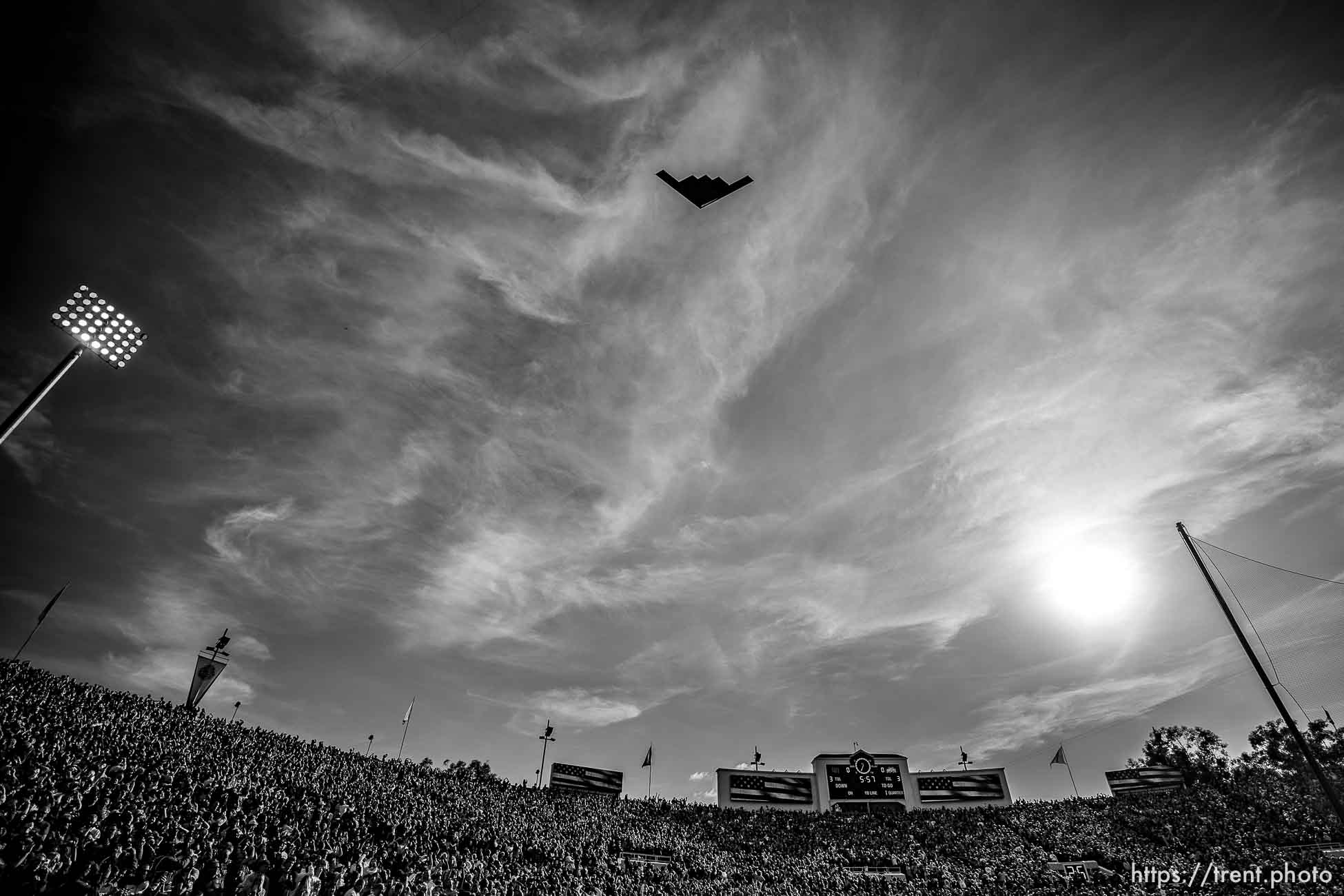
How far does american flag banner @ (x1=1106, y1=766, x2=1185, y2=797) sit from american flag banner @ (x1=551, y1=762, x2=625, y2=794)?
45.4 meters

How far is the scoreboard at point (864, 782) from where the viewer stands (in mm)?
48500

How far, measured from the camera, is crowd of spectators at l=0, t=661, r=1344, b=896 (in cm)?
1277

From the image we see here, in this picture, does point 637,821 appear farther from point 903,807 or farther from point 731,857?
point 903,807

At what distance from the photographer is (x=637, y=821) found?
3953 cm

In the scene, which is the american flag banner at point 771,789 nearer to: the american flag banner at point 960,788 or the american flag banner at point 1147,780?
the american flag banner at point 960,788

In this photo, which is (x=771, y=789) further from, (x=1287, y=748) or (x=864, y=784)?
(x=1287, y=748)

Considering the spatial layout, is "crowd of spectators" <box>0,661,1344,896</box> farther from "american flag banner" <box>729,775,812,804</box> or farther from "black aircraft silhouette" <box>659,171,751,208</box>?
"black aircraft silhouette" <box>659,171,751,208</box>

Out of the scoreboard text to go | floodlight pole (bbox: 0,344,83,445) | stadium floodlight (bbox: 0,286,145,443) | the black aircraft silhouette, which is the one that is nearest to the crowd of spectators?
the scoreboard text to go

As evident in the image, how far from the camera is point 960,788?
163ft

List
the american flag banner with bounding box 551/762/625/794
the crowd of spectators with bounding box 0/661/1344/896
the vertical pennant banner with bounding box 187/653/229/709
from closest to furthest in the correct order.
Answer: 1. the crowd of spectators with bounding box 0/661/1344/896
2. the vertical pennant banner with bounding box 187/653/229/709
3. the american flag banner with bounding box 551/762/625/794

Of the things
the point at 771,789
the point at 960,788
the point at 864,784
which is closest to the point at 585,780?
the point at 771,789

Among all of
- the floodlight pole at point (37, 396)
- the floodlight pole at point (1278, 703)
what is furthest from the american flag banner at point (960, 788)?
the floodlight pole at point (37, 396)

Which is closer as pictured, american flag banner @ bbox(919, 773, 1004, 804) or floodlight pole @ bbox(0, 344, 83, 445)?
floodlight pole @ bbox(0, 344, 83, 445)

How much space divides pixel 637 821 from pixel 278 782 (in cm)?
2586
